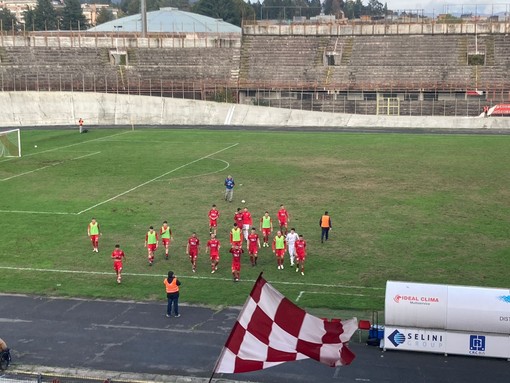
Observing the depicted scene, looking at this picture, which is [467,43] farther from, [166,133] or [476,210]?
[476,210]

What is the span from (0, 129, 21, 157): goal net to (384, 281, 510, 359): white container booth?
42322 mm

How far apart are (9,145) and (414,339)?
43.4m

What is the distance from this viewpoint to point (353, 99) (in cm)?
8569

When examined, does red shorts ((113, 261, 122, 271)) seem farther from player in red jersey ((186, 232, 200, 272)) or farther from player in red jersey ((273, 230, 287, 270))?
player in red jersey ((273, 230, 287, 270))

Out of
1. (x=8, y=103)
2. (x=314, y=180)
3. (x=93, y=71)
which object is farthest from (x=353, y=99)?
(x=314, y=180)

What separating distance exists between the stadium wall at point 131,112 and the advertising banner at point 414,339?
56.6 metres

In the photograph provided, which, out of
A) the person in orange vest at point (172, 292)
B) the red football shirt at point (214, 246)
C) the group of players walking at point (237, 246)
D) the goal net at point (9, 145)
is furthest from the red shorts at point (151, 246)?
the goal net at point (9, 145)

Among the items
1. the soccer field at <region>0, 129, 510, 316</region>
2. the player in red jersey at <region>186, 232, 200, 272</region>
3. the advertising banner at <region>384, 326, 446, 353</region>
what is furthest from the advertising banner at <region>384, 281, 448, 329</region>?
the player in red jersey at <region>186, 232, 200, 272</region>

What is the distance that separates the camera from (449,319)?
20016mm

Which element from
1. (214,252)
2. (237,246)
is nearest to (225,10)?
(214,252)

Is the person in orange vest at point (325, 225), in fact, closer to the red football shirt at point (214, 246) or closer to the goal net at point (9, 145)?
the red football shirt at point (214, 246)

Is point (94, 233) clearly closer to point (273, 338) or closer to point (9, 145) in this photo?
point (273, 338)

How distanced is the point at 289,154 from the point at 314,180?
442 inches

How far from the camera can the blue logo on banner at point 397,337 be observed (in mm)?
20500
